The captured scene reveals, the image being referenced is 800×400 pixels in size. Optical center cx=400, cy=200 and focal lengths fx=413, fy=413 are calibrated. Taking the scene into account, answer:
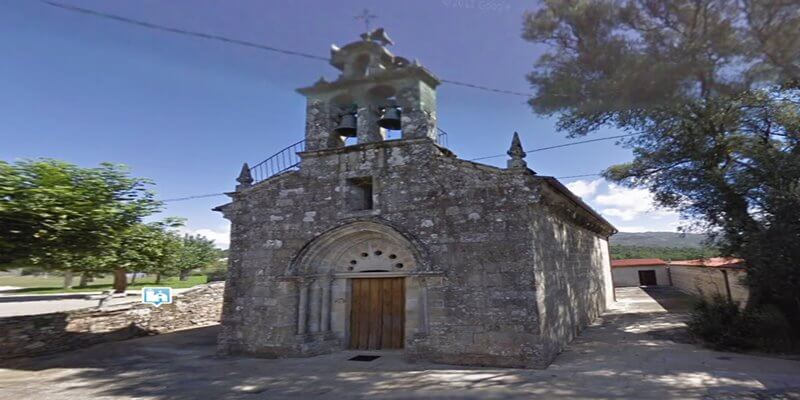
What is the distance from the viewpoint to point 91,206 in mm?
7988

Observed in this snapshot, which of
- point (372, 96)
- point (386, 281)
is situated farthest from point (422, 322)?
point (372, 96)

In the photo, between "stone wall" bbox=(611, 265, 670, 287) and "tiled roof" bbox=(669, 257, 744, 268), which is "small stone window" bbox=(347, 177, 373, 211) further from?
"stone wall" bbox=(611, 265, 670, 287)

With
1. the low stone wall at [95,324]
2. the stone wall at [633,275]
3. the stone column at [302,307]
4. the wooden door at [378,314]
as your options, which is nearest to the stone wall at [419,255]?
Answer: the stone column at [302,307]

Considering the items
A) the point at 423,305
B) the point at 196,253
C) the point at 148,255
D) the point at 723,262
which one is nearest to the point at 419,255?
the point at 423,305

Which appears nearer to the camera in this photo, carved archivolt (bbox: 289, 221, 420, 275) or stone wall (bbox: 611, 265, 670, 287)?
carved archivolt (bbox: 289, 221, 420, 275)

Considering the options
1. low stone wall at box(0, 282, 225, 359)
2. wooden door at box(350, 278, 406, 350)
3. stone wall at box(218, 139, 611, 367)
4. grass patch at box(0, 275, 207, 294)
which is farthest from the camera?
grass patch at box(0, 275, 207, 294)

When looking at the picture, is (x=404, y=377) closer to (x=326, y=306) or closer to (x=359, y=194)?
(x=326, y=306)

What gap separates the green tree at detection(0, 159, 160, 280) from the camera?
23.2 feet

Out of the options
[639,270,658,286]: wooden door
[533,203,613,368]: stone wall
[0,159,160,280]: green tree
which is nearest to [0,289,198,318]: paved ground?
[0,159,160,280]: green tree

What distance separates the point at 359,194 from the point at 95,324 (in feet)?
27.0

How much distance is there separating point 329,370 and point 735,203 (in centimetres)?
1000

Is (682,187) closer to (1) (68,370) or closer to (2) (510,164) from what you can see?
(2) (510,164)

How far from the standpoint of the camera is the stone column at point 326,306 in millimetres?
9109

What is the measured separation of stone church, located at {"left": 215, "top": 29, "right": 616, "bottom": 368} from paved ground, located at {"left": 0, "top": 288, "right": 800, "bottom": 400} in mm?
597
